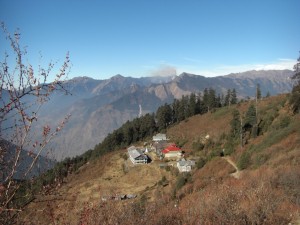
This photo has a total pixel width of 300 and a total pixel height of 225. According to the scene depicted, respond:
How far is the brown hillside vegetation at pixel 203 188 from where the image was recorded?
5.96 m

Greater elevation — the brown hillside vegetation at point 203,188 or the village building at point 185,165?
the brown hillside vegetation at point 203,188

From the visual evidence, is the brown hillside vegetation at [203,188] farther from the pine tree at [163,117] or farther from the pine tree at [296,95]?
the pine tree at [163,117]

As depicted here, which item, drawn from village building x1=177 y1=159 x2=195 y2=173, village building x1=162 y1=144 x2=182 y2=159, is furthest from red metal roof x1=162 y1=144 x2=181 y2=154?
village building x1=177 y1=159 x2=195 y2=173

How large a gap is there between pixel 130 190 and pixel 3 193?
35.7 meters

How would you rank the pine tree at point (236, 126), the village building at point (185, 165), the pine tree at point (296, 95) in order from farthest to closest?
the pine tree at point (236, 126)
the village building at point (185, 165)
the pine tree at point (296, 95)

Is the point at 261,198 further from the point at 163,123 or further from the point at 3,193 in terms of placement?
the point at 163,123

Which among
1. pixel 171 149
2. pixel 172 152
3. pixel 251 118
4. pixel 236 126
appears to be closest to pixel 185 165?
pixel 172 152

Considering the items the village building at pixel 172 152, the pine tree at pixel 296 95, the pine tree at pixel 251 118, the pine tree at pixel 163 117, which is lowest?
the village building at pixel 172 152

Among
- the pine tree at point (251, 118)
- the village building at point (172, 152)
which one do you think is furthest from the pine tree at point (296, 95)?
the village building at point (172, 152)

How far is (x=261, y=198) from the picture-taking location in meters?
8.12

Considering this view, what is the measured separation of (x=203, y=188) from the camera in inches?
657

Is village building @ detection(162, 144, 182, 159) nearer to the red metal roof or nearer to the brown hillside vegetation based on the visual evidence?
the red metal roof

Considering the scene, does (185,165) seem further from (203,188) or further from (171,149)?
(203,188)

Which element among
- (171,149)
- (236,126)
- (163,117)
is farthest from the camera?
(163,117)
